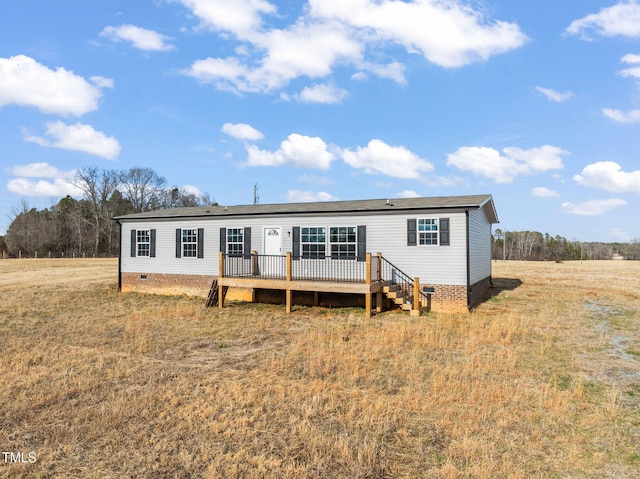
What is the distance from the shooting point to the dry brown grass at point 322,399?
4262 millimetres

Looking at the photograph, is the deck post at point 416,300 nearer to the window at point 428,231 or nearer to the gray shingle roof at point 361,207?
the window at point 428,231

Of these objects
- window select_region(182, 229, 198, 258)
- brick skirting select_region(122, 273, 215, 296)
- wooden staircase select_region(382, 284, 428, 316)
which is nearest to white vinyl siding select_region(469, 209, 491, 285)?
wooden staircase select_region(382, 284, 428, 316)

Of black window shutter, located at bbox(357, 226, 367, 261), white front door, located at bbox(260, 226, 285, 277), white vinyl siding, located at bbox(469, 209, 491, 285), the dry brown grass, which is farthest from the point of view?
white front door, located at bbox(260, 226, 285, 277)

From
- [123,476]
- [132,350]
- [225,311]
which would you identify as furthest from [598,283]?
[123,476]

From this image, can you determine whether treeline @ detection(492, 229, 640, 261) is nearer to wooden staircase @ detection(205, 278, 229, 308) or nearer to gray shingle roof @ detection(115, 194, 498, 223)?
gray shingle roof @ detection(115, 194, 498, 223)

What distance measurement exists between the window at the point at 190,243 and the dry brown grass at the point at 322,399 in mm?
6368

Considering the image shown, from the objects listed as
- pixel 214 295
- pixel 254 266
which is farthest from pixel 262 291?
pixel 214 295

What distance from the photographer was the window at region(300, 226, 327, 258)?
1559 cm

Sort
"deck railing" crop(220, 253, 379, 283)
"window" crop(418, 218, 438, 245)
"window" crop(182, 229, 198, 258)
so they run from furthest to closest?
"window" crop(182, 229, 198, 258) < "deck railing" crop(220, 253, 379, 283) < "window" crop(418, 218, 438, 245)

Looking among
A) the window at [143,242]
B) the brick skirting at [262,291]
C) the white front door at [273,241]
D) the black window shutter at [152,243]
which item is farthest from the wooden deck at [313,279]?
the window at [143,242]

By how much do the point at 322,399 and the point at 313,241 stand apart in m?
10.2

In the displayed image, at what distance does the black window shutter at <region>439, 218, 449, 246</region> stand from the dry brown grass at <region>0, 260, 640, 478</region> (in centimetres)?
320

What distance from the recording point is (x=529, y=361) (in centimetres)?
800

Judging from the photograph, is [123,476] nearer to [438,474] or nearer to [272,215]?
[438,474]
